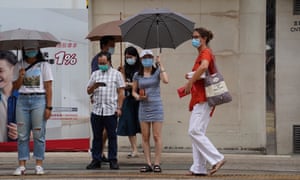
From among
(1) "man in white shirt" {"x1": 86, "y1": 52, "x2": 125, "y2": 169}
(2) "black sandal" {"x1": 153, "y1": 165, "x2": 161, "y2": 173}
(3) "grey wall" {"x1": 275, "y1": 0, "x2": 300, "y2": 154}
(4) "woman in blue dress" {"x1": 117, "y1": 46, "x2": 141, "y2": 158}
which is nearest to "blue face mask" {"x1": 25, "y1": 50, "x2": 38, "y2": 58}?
(1) "man in white shirt" {"x1": 86, "y1": 52, "x2": 125, "y2": 169}

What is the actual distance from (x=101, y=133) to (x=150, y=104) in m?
0.87

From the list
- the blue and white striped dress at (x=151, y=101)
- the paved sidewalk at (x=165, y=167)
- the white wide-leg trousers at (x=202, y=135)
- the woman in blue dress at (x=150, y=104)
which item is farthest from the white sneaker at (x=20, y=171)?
the white wide-leg trousers at (x=202, y=135)

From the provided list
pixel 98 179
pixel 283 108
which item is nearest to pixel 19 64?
pixel 98 179

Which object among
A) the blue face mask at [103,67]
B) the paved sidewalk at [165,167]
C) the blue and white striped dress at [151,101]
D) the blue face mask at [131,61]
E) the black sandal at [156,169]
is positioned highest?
the blue face mask at [131,61]

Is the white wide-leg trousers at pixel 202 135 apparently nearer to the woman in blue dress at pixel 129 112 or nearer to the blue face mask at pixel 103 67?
the blue face mask at pixel 103 67

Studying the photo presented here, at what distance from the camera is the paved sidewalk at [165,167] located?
28.0 ft

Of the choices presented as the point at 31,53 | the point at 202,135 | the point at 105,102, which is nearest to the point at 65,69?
the point at 105,102

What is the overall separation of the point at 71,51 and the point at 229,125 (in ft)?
9.65

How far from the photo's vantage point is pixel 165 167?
9.96 metres

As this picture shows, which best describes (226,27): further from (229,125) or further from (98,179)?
(98,179)

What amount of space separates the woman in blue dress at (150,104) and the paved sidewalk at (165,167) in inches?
11.7

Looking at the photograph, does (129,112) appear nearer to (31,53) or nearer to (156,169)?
(156,169)

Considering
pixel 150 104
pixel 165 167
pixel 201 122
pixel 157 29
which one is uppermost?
pixel 157 29

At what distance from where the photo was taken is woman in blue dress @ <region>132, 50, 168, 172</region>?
9203 mm
